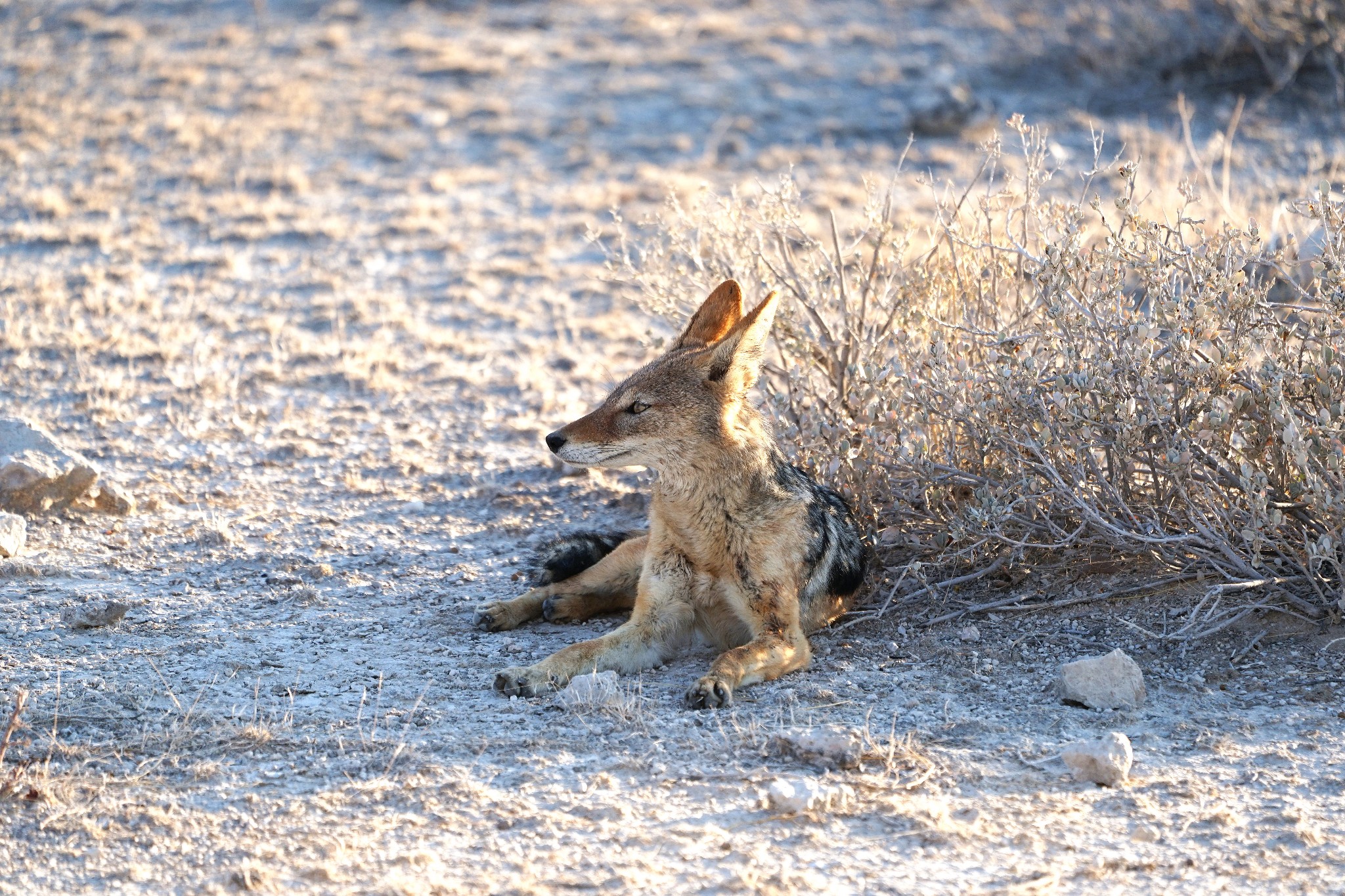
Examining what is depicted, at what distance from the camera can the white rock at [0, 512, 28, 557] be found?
243 inches

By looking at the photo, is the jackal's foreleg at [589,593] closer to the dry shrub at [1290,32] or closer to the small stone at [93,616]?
the small stone at [93,616]

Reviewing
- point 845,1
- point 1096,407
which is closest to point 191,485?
point 1096,407

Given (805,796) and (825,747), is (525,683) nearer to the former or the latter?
(825,747)

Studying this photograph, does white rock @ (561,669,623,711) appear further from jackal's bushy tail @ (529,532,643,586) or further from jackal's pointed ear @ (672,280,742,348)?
jackal's pointed ear @ (672,280,742,348)

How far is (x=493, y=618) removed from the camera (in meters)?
5.89

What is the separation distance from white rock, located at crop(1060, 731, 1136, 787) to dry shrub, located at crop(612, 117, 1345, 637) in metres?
1.07

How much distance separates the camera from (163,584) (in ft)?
20.0

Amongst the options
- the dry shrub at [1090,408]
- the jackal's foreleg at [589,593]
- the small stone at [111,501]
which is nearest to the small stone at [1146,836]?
the dry shrub at [1090,408]

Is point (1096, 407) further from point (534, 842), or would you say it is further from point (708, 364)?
point (534, 842)

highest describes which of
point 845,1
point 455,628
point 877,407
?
point 845,1

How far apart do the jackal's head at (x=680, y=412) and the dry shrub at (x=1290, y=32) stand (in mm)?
10795

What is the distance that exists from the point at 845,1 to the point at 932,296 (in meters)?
14.9

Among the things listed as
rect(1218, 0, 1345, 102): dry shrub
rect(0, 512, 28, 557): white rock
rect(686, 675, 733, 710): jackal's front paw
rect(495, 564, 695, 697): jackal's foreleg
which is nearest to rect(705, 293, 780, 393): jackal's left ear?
rect(495, 564, 695, 697): jackal's foreleg

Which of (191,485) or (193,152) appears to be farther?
(193,152)
